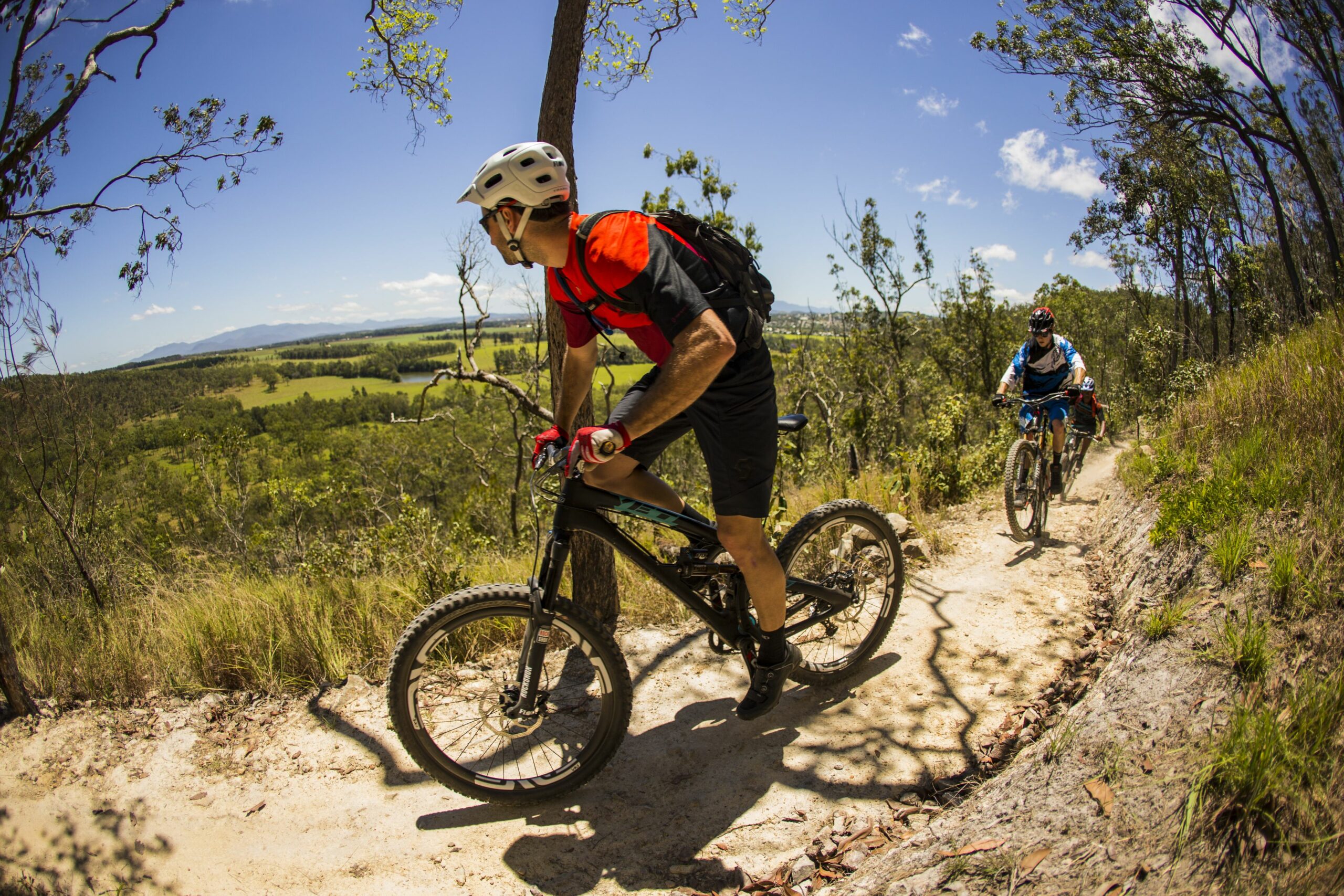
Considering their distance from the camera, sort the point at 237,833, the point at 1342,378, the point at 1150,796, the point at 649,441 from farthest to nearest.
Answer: the point at 1342,378 → the point at 649,441 → the point at 237,833 → the point at 1150,796

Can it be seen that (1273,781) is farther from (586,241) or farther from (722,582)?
(586,241)

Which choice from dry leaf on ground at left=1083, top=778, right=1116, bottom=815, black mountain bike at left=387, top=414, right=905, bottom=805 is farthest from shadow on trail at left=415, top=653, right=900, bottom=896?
dry leaf on ground at left=1083, top=778, right=1116, bottom=815

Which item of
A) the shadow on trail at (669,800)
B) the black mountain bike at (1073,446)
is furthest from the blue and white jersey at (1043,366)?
the shadow on trail at (669,800)

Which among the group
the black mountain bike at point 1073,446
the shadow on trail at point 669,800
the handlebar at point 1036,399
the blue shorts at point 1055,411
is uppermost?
the handlebar at point 1036,399

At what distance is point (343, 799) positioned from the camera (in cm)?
281

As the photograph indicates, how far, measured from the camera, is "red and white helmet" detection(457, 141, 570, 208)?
232cm

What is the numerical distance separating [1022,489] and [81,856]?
6.53 m

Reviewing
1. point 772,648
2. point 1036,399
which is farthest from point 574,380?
point 1036,399

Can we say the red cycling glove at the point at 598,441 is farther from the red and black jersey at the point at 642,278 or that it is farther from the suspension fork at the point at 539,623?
the suspension fork at the point at 539,623

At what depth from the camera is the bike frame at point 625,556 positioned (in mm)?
2670

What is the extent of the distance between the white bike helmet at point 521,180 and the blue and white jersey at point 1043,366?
5.43 m

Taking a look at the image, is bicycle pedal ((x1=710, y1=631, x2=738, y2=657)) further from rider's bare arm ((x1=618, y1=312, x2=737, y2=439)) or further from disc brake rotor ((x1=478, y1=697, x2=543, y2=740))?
rider's bare arm ((x1=618, y1=312, x2=737, y2=439))

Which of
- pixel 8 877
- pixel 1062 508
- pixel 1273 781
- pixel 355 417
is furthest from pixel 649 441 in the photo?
pixel 355 417

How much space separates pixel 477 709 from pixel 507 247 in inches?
85.3
